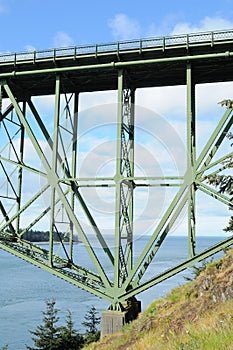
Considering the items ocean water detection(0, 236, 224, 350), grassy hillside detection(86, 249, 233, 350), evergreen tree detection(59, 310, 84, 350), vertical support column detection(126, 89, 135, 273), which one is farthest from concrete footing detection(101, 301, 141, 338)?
ocean water detection(0, 236, 224, 350)

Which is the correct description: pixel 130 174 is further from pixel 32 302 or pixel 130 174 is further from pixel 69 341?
pixel 32 302

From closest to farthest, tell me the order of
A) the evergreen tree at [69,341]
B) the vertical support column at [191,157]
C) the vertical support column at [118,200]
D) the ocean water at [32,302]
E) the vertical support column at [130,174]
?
the vertical support column at [191,157] < the vertical support column at [118,200] < the vertical support column at [130,174] < the evergreen tree at [69,341] < the ocean water at [32,302]

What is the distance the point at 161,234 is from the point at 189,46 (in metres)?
8.59

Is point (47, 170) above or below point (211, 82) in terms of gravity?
below

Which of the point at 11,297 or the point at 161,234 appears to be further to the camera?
the point at 11,297

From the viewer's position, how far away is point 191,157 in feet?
59.4

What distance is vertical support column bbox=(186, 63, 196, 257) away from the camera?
17470mm

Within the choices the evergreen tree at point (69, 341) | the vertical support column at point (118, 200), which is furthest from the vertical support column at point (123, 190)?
the evergreen tree at point (69, 341)

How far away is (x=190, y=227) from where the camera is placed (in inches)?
690

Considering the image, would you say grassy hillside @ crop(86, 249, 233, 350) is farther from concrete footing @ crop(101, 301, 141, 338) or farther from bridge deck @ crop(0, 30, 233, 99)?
bridge deck @ crop(0, 30, 233, 99)

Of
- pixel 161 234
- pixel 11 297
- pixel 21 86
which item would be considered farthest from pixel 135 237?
pixel 11 297

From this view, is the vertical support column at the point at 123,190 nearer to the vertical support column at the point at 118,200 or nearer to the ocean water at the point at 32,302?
the vertical support column at the point at 118,200

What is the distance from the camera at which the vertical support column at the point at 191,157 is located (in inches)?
688

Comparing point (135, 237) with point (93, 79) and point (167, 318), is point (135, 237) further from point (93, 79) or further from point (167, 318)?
point (93, 79)
